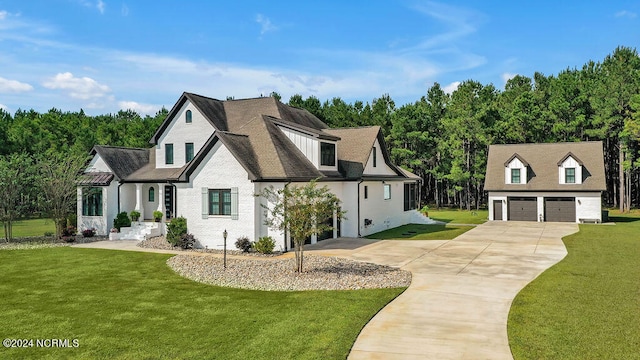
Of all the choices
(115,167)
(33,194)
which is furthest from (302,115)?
(33,194)

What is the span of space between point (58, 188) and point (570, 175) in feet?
135

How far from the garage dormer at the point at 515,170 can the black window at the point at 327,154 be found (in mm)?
21830

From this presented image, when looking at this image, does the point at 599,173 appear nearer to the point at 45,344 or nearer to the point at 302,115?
the point at 302,115

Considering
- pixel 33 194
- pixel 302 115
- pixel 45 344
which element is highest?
pixel 302 115

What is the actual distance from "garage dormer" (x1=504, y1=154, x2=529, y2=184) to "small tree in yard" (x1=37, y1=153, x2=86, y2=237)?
36.2 meters

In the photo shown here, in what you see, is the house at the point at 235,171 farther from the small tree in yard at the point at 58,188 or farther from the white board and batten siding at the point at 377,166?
the small tree in yard at the point at 58,188

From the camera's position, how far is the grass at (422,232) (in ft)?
96.2

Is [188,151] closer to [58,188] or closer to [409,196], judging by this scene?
[58,188]

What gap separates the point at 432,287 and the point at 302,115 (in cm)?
2180

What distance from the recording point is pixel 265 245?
72.7 feet

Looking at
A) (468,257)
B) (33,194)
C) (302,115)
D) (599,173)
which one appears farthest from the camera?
(599,173)

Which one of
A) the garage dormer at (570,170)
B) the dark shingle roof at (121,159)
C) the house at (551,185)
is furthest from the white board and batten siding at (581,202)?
the dark shingle roof at (121,159)

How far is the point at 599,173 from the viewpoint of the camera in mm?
39812

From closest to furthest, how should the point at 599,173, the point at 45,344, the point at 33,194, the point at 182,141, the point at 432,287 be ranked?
the point at 45,344
the point at 432,287
the point at 33,194
the point at 182,141
the point at 599,173
